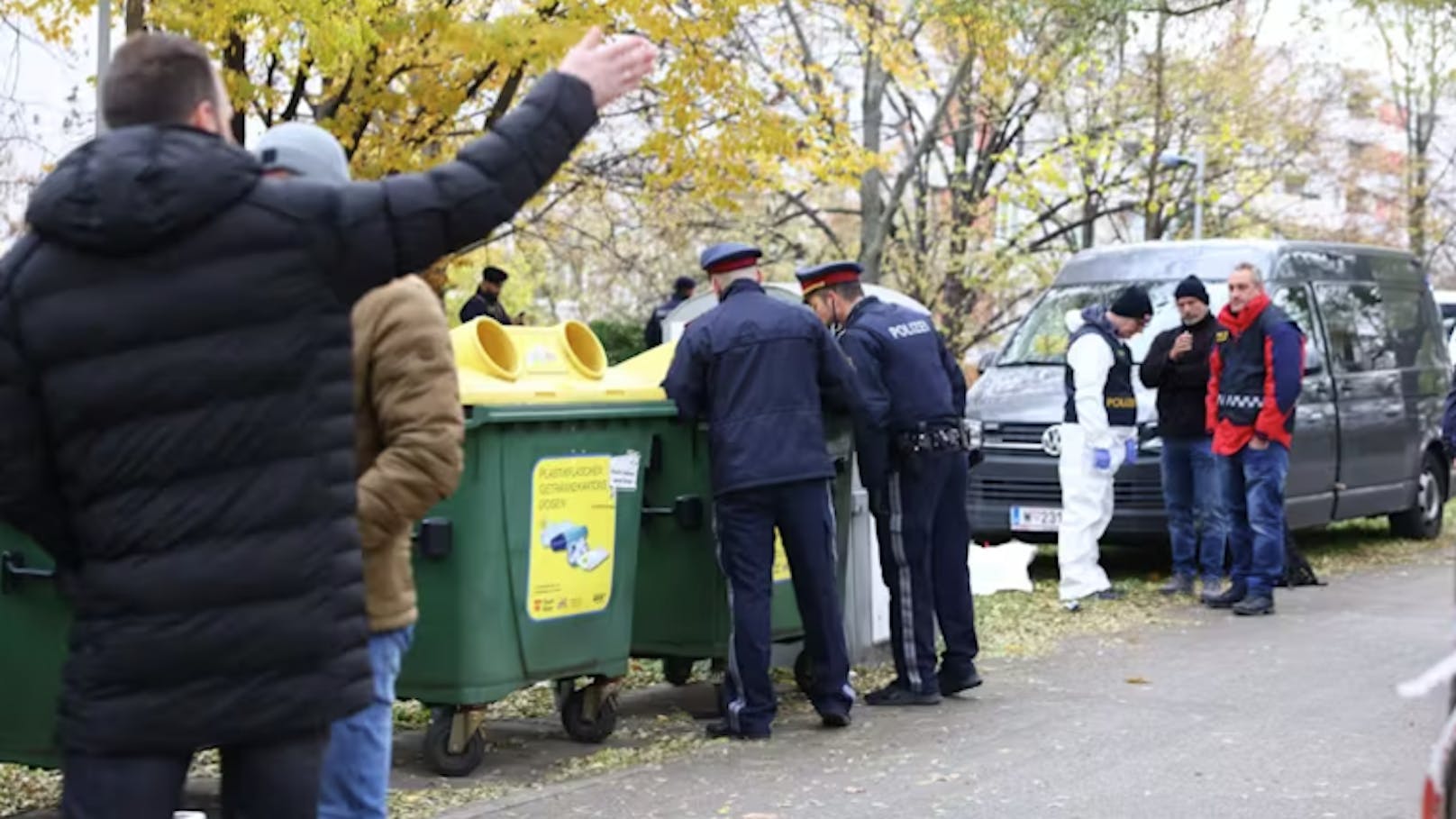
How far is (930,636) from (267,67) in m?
7.32

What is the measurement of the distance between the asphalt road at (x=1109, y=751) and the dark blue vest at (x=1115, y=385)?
69.5 inches

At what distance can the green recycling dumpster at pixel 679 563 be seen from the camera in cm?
875

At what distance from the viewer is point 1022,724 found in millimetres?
8867

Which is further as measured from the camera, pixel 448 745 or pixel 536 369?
pixel 536 369

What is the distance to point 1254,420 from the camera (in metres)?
12.6

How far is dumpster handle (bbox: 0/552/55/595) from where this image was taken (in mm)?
6582

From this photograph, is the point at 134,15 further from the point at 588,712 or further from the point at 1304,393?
A: the point at 1304,393

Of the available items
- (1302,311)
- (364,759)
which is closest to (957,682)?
(364,759)

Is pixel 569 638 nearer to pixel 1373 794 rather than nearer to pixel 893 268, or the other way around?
pixel 1373 794

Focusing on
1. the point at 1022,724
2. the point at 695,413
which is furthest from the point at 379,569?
the point at 1022,724

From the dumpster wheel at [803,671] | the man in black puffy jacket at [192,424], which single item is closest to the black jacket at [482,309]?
the dumpster wheel at [803,671]

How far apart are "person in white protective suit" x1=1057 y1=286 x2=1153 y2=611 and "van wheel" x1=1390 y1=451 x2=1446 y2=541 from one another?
5423 mm

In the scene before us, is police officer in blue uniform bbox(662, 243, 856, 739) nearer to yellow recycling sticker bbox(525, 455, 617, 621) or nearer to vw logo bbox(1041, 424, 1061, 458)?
yellow recycling sticker bbox(525, 455, 617, 621)

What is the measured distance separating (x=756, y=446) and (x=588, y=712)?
122cm
